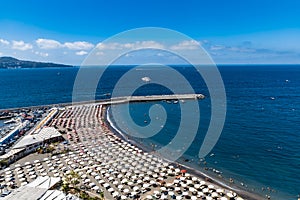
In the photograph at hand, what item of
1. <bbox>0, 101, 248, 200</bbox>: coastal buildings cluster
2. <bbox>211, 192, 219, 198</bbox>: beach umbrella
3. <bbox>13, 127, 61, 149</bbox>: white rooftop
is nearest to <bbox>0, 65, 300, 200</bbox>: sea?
<bbox>0, 101, 248, 200</bbox>: coastal buildings cluster

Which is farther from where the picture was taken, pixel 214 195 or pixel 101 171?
Result: pixel 101 171

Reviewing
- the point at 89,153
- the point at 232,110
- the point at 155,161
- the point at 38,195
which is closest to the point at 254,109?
the point at 232,110

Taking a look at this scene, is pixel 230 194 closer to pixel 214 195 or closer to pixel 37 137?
pixel 214 195

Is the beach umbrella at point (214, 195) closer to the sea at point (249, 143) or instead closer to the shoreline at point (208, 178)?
the shoreline at point (208, 178)

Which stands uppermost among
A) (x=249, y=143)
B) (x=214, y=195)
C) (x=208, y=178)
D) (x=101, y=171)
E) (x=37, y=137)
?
(x=249, y=143)

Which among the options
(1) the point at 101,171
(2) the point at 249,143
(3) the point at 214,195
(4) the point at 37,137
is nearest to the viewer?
(3) the point at 214,195

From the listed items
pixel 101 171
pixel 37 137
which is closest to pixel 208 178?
pixel 101 171

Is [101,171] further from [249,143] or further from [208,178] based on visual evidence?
[249,143]

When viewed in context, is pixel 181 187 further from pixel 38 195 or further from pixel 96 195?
pixel 38 195

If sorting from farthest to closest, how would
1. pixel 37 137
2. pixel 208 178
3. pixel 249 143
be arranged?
1. pixel 249 143
2. pixel 37 137
3. pixel 208 178

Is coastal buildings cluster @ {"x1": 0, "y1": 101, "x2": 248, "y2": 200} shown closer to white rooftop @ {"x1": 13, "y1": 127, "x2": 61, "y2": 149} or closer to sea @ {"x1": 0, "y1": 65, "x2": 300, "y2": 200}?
white rooftop @ {"x1": 13, "y1": 127, "x2": 61, "y2": 149}

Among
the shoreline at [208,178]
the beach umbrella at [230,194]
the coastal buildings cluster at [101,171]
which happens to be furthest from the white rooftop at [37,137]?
the beach umbrella at [230,194]

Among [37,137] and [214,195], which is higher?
[37,137]
